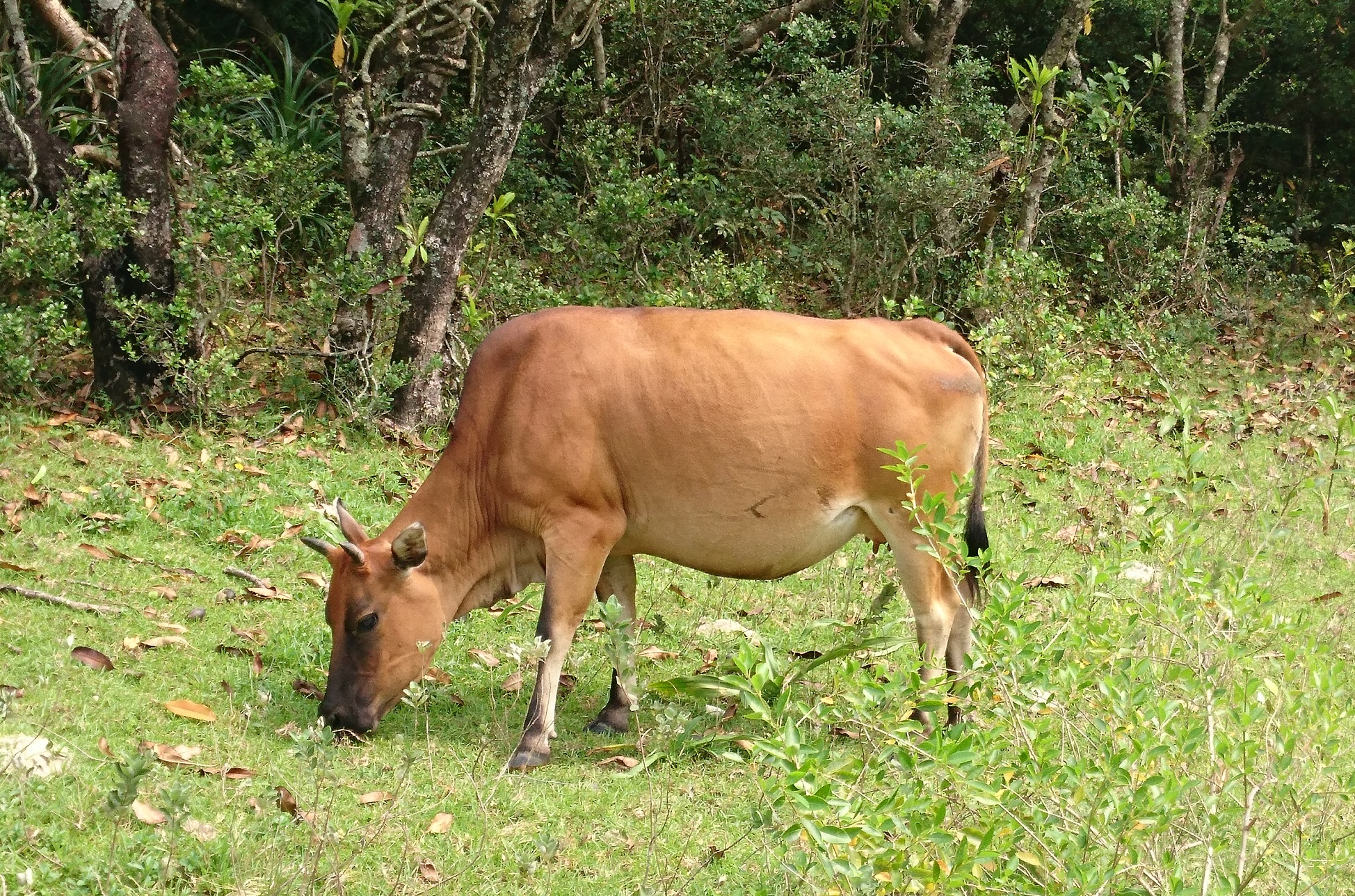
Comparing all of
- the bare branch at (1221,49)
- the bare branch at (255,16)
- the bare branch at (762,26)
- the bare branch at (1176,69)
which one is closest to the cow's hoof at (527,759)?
the bare branch at (255,16)

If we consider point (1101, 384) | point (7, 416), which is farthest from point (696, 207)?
point (7, 416)

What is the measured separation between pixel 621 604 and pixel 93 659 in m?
2.24

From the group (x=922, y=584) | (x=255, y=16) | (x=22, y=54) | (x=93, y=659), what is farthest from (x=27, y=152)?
(x=922, y=584)

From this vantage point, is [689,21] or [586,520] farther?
[689,21]

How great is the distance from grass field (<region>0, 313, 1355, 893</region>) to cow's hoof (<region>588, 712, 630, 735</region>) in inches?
3.1

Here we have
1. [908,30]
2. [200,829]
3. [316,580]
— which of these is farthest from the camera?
[908,30]

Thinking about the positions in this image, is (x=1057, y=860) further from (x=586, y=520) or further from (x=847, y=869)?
(x=586, y=520)

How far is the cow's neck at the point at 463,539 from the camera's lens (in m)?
6.00

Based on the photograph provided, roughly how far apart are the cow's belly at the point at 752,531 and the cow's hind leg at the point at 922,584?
184mm

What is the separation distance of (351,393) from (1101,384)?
559cm

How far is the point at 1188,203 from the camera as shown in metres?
14.5

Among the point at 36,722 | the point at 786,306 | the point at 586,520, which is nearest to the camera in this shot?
the point at 36,722

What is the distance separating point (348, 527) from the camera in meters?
5.84

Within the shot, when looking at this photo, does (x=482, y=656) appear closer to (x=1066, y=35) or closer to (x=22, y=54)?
(x=22, y=54)
